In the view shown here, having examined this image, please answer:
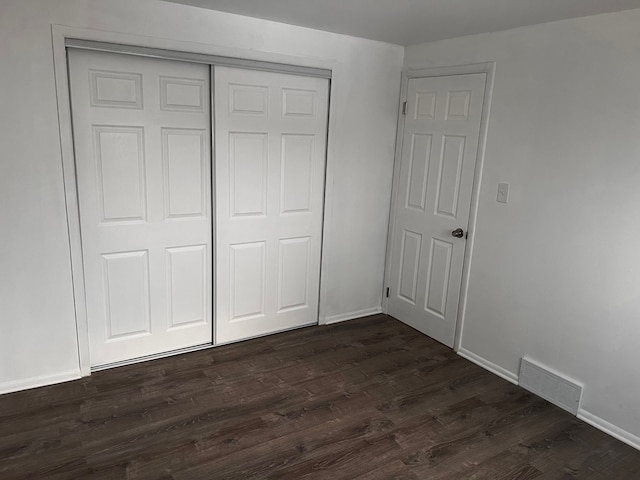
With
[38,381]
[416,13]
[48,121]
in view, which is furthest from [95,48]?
[38,381]

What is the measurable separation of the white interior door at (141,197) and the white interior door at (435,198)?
1.58 m

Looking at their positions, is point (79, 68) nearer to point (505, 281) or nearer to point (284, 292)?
point (284, 292)

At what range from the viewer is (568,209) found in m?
2.66

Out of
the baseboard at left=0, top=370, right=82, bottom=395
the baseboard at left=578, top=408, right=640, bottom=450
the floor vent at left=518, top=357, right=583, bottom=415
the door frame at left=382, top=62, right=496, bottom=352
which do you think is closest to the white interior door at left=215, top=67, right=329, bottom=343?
the door frame at left=382, top=62, right=496, bottom=352

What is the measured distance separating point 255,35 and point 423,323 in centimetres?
245

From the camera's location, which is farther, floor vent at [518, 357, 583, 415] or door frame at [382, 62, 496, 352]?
door frame at [382, 62, 496, 352]

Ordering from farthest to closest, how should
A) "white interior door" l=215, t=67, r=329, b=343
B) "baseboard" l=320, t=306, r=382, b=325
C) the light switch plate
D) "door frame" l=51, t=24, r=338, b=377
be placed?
"baseboard" l=320, t=306, r=382, b=325 → "white interior door" l=215, t=67, r=329, b=343 → the light switch plate → "door frame" l=51, t=24, r=338, b=377

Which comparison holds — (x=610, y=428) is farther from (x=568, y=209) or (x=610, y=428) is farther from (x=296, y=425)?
(x=296, y=425)

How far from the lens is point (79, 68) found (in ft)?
8.48

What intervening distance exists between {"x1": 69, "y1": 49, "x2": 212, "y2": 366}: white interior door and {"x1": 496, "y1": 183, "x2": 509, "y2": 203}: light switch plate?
1.91 m

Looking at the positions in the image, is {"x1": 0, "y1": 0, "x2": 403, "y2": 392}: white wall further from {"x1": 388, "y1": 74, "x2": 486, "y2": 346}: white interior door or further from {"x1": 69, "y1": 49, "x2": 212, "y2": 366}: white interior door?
{"x1": 388, "y1": 74, "x2": 486, "y2": 346}: white interior door

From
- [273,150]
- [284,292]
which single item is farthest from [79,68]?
[284,292]

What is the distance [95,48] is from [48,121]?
48 cm

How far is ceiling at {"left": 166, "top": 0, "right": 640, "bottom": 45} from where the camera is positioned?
2.38 metres
